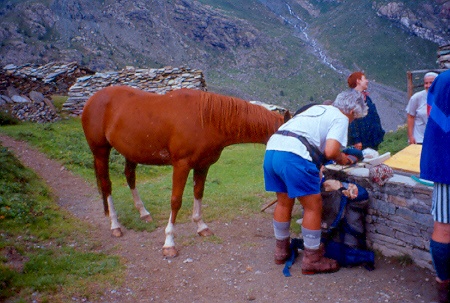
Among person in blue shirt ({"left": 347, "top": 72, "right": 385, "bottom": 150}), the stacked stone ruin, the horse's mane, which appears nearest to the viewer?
the horse's mane

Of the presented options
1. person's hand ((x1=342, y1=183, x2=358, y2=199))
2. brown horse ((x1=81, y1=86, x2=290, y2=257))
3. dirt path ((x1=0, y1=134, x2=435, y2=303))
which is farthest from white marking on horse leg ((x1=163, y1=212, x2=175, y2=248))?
person's hand ((x1=342, y1=183, x2=358, y2=199))

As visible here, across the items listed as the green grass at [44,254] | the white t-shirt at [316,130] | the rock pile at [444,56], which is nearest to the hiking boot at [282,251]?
the white t-shirt at [316,130]

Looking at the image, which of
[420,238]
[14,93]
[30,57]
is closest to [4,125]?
[14,93]

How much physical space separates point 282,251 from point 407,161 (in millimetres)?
1799

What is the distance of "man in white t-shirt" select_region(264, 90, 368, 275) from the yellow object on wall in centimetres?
73

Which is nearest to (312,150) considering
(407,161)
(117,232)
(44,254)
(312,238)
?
(312,238)

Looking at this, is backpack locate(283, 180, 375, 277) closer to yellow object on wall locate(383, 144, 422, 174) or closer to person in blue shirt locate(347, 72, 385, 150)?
yellow object on wall locate(383, 144, 422, 174)

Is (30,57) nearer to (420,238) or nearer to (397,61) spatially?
(420,238)

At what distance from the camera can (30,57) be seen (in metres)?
43.8

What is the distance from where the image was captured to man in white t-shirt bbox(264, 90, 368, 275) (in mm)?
3584

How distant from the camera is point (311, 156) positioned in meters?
3.66

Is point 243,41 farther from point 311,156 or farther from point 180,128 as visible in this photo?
point 311,156

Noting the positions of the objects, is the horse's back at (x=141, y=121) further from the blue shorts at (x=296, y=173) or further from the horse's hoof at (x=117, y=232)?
the blue shorts at (x=296, y=173)

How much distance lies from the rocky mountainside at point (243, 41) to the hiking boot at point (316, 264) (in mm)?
44201
